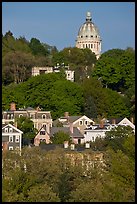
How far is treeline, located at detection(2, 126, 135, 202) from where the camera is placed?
1040 cm

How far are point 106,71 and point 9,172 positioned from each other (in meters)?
15.2

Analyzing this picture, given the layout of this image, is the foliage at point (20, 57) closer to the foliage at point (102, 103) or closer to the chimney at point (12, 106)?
the chimney at point (12, 106)

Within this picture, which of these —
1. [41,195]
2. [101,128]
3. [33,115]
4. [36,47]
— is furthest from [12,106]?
[41,195]

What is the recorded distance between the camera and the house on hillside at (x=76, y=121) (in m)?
23.0

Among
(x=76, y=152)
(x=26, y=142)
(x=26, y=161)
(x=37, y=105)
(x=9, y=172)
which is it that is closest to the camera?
(x=9, y=172)

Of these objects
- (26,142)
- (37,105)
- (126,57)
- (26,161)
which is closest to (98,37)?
(126,57)

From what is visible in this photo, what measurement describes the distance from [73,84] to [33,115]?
2.39 meters

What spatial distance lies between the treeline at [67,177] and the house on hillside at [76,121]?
7575 millimetres

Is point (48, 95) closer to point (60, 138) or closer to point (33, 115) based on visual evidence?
point (33, 115)

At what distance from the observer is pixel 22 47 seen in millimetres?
Answer: 31172

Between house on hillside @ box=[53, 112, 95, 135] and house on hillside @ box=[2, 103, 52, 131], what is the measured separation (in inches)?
15.5

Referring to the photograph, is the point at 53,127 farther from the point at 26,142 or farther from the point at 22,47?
the point at 22,47

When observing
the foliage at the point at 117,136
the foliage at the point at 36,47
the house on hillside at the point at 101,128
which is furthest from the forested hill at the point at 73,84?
the foliage at the point at 117,136

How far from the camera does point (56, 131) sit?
72.3ft
